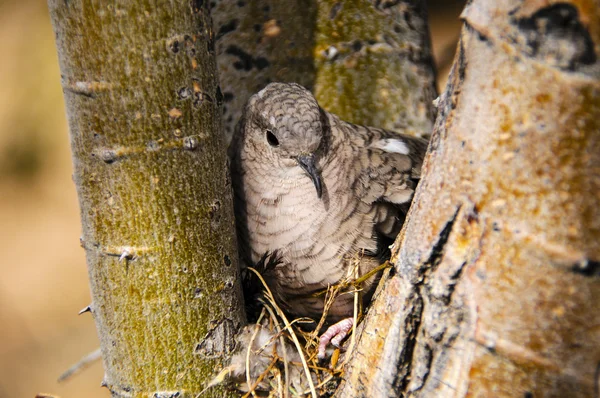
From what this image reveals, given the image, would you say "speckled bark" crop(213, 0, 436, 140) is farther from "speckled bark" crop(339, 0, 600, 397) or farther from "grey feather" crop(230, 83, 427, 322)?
"speckled bark" crop(339, 0, 600, 397)

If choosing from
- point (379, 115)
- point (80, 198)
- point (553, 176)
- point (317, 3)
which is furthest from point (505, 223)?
point (317, 3)

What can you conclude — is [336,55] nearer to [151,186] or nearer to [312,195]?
[312,195]

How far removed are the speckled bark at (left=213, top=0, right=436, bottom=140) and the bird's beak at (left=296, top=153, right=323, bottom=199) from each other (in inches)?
23.2

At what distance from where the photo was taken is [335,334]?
1.99m

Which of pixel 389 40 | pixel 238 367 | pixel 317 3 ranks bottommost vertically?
pixel 238 367

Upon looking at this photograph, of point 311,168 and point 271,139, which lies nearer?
point 311,168

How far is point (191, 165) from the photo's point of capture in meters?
1.54

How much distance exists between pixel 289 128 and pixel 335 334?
808 millimetres

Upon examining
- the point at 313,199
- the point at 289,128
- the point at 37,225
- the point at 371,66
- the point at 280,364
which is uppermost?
the point at 371,66

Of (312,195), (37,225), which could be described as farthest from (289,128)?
(37,225)

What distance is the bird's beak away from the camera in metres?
2.07

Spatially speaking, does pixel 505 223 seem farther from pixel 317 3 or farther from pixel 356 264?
pixel 317 3

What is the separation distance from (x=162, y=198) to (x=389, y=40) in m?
1.57

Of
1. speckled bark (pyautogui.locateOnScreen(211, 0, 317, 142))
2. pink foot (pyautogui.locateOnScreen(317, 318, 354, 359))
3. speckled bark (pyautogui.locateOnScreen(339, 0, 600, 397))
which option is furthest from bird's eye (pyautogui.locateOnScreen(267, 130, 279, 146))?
speckled bark (pyautogui.locateOnScreen(339, 0, 600, 397))
